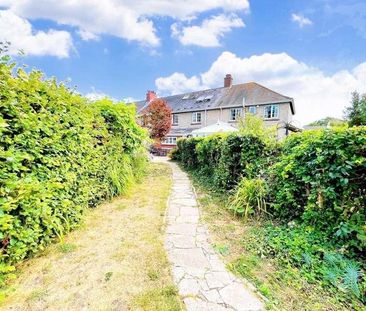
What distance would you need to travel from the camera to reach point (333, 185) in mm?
3074

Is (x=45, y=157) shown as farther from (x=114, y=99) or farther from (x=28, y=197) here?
(x=114, y=99)

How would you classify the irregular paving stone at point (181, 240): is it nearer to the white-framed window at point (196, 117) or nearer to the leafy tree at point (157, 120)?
the leafy tree at point (157, 120)

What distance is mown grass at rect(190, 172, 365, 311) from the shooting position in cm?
214

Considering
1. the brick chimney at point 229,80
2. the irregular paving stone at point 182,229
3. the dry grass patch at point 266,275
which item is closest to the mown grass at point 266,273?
the dry grass patch at point 266,275

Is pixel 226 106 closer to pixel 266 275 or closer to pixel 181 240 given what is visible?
pixel 181 240

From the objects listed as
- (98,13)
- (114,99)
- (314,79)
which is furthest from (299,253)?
(314,79)

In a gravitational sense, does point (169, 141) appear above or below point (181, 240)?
above

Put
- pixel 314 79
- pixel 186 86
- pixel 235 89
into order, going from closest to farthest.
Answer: pixel 314 79 → pixel 235 89 → pixel 186 86

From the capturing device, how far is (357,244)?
2.72 meters

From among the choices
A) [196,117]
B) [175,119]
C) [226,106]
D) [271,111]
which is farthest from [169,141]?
[271,111]

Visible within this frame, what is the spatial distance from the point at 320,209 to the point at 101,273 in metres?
3.08

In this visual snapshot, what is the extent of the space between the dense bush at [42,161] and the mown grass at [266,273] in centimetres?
241

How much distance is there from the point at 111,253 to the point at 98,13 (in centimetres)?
752

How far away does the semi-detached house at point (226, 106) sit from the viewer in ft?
74.7
